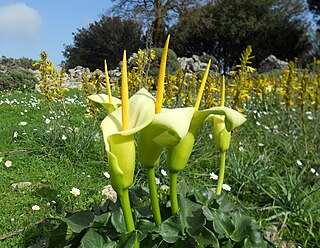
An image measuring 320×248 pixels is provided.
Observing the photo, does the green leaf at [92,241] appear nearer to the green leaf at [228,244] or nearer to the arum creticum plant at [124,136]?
the arum creticum plant at [124,136]

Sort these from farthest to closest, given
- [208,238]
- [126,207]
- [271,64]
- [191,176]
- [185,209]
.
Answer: [271,64] < [191,176] < [185,209] < [208,238] < [126,207]

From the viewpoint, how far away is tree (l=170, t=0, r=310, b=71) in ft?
86.7

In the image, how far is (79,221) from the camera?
1526 millimetres

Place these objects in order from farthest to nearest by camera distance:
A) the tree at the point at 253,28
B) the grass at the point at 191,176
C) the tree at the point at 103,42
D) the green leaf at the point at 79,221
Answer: the tree at the point at 253,28 < the tree at the point at 103,42 < the grass at the point at 191,176 < the green leaf at the point at 79,221

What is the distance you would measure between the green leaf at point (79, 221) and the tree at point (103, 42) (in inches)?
867

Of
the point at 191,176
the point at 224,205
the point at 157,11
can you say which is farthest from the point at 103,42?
the point at 224,205

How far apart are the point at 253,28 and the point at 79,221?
2628 centimetres

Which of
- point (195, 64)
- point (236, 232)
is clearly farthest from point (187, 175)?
point (195, 64)

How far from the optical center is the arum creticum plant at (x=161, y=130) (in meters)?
1.08

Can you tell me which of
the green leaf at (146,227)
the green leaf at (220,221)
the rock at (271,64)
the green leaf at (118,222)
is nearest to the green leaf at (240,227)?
the green leaf at (220,221)

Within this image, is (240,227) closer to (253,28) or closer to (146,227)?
(146,227)

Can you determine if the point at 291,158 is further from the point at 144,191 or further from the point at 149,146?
the point at 149,146

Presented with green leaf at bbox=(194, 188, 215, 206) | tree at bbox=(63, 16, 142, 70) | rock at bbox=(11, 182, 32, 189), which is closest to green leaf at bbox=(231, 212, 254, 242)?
green leaf at bbox=(194, 188, 215, 206)

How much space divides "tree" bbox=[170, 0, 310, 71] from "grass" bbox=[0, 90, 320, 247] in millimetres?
22421
